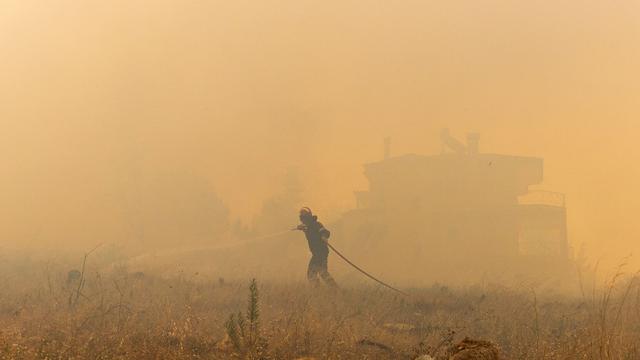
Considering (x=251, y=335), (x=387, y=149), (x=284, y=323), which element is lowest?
(x=284, y=323)

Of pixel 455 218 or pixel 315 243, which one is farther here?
pixel 455 218

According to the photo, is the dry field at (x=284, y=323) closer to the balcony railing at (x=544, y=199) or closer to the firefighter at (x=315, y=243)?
the firefighter at (x=315, y=243)

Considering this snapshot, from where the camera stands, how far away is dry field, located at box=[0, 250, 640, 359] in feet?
16.2

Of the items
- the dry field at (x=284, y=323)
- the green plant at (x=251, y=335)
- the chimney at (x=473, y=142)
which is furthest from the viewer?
the chimney at (x=473, y=142)

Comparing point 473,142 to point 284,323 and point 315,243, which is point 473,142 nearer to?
point 315,243

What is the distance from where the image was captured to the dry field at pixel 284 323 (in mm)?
4930

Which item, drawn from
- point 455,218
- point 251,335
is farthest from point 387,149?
point 251,335

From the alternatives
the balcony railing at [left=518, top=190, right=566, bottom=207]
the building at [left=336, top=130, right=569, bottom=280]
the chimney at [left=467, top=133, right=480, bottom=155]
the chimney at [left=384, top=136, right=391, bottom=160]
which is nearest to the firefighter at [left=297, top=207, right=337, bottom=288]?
the building at [left=336, top=130, right=569, bottom=280]

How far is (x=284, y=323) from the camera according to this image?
21.9ft

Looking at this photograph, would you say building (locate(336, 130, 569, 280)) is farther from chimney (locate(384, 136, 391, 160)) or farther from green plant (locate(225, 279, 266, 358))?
green plant (locate(225, 279, 266, 358))

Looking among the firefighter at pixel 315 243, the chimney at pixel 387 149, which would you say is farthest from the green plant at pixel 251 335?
the chimney at pixel 387 149

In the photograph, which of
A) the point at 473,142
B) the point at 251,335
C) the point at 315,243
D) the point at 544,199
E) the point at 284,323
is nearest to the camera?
the point at 251,335

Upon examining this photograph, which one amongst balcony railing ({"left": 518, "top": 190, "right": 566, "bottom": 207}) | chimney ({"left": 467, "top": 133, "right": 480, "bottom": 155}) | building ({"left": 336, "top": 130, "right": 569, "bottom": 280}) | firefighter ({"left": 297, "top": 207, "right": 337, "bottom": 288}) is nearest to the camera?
firefighter ({"left": 297, "top": 207, "right": 337, "bottom": 288})

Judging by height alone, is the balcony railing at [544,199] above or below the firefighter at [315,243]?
above
